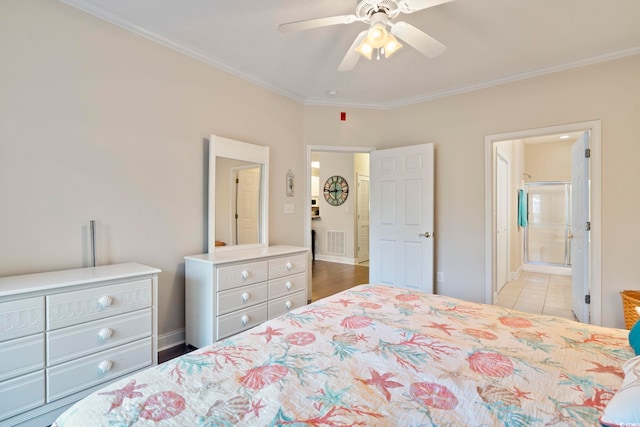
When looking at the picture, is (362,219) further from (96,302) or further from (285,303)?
(96,302)

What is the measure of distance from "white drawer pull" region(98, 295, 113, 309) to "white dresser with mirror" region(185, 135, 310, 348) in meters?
0.68

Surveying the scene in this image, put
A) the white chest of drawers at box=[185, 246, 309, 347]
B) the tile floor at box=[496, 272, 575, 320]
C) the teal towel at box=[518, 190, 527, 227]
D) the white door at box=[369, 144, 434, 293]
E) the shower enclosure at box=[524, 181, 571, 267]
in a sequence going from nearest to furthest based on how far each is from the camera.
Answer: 1. the white chest of drawers at box=[185, 246, 309, 347]
2. the white door at box=[369, 144, 434, 293]
3. the tile floor at box=[496, 272, 575, 320]
4. the teal towel at box=[518, 190, 527, 227]
5. the shower enclosure at box=[524, 181, 571, 267]

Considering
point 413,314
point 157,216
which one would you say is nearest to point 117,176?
point 157,216

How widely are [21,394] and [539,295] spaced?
5.40 metres

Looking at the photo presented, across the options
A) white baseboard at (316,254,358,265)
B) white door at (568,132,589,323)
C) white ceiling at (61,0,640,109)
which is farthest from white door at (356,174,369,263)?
white door at (568,132,589,323)

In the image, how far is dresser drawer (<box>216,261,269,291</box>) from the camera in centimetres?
241

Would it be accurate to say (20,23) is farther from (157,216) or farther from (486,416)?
(486,416)

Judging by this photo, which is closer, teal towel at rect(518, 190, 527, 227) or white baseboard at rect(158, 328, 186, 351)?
white baseboard at rect(158, 328, 186, 351)

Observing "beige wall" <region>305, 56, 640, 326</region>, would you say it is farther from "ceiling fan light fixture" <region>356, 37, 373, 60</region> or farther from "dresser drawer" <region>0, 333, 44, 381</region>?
"dresser drawer" <region>0, 333, 44, 381</region>

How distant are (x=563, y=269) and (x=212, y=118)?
658 cm

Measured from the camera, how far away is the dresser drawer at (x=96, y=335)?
165cm

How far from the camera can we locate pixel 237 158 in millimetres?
3064

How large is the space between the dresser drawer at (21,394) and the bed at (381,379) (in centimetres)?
113

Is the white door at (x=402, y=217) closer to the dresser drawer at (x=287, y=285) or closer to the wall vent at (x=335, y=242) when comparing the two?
the dresser drawer at (x=287, y=285)
